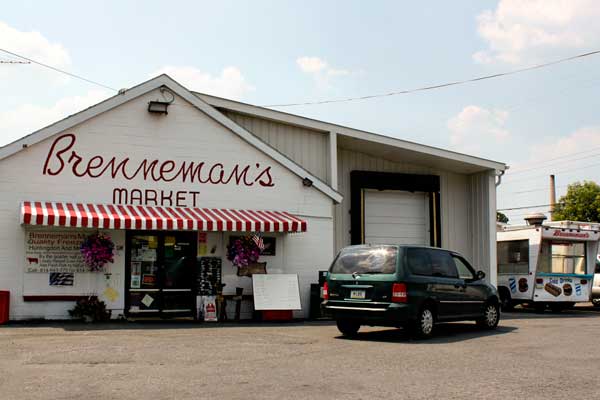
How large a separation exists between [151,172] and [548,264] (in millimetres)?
12680

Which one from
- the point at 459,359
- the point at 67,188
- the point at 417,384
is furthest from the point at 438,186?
the point at 417,384

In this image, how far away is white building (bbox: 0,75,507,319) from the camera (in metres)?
15.5

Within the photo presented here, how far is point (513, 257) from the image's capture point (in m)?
23.0

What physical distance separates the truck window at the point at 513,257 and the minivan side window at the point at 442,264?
9.03 m

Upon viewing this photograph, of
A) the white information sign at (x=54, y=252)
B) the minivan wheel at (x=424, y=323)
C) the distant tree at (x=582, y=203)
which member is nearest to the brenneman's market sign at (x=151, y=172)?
the white information sign at (x=54, y=252)

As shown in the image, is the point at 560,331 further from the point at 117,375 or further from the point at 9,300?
the point at 9,300

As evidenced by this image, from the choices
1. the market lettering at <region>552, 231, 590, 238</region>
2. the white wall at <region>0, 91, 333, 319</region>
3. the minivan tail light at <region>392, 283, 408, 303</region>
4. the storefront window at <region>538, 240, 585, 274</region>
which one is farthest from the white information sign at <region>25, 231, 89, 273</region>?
the market lettering at <region>552, 231, 590, 238</region>

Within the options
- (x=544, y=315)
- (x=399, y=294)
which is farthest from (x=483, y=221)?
(x=399, y=294)

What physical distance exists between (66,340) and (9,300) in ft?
13.6

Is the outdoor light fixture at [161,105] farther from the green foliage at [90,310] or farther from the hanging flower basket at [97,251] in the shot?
the green foliage at [90,310]

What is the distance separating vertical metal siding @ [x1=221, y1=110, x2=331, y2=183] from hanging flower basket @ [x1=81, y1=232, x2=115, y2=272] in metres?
5.91

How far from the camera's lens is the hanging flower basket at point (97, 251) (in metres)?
15.6

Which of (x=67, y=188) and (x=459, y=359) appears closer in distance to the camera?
(x=459, y=359)

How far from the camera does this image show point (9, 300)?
Result: 49.8 feet
